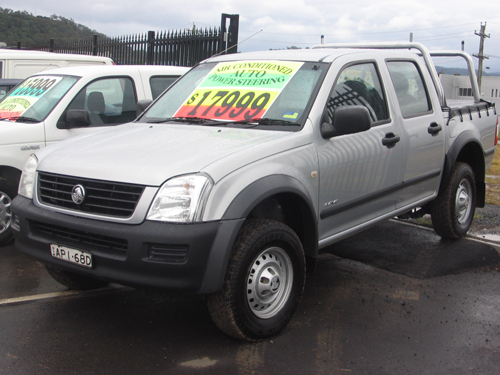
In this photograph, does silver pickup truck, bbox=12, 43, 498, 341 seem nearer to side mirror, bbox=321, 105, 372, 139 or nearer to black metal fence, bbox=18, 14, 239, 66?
side mirror, bbox=321, 105, 372, 139

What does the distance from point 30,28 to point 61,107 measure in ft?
73.2

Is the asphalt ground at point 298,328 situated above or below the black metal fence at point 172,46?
below

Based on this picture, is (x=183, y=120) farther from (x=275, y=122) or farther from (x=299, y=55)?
(x=299, y=55)

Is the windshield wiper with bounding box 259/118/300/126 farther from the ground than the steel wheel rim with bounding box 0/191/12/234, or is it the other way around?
the windshield wiper with bounding box 259/118/300/126

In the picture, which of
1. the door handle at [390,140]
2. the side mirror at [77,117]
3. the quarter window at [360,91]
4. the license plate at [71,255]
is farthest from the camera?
the side mirror at [77,117]

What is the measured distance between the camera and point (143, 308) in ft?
14.3

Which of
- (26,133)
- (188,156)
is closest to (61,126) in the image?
(26,133)

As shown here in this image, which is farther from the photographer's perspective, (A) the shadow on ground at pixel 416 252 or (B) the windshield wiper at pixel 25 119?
(B) the windshield wiper at pixel 25 119

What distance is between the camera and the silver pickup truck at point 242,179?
10.9 feet

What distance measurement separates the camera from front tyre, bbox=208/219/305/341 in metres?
3.46

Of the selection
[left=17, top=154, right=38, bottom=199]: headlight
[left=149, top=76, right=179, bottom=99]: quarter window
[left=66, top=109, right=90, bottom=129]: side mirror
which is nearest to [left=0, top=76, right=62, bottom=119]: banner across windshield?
[left=66, top=109, right=90, bottom=129]: side mirror

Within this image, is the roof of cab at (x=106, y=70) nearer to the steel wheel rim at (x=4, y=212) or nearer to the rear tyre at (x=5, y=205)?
the rear tyre at (x=5, y=205)

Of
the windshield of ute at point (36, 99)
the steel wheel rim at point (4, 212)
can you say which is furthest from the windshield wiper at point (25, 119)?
the steel wheel rim at point (4, 212)

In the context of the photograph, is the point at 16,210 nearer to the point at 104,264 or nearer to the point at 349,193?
the point at 104,264
